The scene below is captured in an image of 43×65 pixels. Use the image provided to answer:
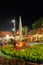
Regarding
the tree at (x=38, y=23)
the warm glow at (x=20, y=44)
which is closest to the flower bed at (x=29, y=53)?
the warm glow at (x=20, y=44)

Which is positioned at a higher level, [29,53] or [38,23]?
[38,23]

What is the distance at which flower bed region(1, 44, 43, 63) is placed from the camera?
444 centimetres

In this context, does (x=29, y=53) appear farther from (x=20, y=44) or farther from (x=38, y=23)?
(x=38, y=23)

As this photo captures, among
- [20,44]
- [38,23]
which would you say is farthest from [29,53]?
[38,23]

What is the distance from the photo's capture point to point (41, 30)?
4.88 m

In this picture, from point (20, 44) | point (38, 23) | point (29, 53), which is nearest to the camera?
point (29, 53)

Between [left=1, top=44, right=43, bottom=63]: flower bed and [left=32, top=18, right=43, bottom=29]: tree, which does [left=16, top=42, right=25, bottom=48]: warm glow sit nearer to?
[left=1, top=44, right=43, bottom=63]: flower bed

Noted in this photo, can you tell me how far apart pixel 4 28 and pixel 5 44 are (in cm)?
42

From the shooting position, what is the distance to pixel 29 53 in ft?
14.9

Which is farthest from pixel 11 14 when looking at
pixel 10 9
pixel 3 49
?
pixel 3 49

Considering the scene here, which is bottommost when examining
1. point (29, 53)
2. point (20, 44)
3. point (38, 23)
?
point (29, 53)

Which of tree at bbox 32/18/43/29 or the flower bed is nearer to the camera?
the flower bed

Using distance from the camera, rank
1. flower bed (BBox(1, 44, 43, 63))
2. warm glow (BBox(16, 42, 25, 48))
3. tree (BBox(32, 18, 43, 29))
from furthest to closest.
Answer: tree (BBox(32, 18, 43, 29))
warm glow (BBox(16, 42, 25, 48))
flower bed (BBox(1, 44, 43, 63))

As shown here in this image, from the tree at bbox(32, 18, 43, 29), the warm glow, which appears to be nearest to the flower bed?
the warm glow
